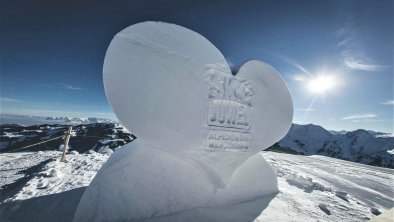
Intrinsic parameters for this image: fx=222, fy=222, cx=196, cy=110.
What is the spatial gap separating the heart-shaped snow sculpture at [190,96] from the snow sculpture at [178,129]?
0.04 ft

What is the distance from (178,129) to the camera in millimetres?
3227

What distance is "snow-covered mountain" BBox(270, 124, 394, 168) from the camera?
146500 millimetres

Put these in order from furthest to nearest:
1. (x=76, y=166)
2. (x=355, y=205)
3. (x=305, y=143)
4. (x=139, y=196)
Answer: (x=305, y=143), (x=76, y=166), (x=355, y=205), (x=139, y=196)

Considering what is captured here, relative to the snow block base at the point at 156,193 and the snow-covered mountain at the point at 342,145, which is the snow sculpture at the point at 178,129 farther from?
the snow-covered mountain at the point at 342,145

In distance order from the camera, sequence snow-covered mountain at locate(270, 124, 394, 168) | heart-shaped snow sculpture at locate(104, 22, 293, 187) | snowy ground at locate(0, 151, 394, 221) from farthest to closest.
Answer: snow-covered mountain at locate(270, 124, 394, 168)
snowy ground at locate(0, 151, 394, 221)
heart-shaped snow sculpture at locate(104, 22, 293, 187)

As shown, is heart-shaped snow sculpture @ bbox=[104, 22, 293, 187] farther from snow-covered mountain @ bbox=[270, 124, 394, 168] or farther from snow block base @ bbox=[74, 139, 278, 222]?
snow-covered mountain @ bbox=[270, 124, 394, 168]

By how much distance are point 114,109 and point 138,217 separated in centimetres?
148

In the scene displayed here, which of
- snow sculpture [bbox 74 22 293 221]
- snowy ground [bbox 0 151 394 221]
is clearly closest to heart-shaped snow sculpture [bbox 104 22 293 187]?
snow sculpture [bbox 74 22 293 221]

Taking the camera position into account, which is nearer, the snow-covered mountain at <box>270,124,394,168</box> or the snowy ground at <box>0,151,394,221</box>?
the snowy ground at <box>0,151,394,221</box>

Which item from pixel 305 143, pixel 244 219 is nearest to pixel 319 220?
pixel 244 219

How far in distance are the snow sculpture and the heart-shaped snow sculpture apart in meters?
0.01

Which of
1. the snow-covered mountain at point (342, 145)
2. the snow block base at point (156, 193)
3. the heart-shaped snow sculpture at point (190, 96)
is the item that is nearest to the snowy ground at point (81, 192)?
the snow block base at point (156, 193)

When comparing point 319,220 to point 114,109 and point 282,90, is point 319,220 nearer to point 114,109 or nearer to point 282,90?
point 282,90

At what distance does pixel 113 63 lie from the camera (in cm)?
286
